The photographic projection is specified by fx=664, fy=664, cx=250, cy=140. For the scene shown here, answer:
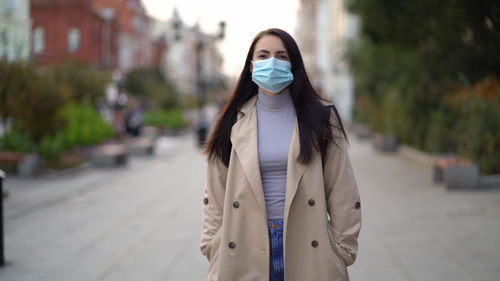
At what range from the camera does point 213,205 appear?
3287mm

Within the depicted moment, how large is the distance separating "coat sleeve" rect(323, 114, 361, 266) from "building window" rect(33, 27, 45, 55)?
49.1m

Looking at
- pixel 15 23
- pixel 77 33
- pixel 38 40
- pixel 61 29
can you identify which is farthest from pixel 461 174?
pixel 77 33

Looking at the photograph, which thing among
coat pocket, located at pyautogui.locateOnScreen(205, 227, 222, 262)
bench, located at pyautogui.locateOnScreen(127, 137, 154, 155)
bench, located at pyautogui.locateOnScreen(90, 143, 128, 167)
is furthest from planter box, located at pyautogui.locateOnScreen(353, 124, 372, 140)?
coat pocket, located at pyautogui.locateOnScreen(205, 227, 222, 262)

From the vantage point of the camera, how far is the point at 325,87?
6494cm

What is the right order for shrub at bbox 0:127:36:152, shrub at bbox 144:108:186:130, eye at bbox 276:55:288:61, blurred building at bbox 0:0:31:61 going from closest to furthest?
eye at bbox 276:55:288:61 → shrub at bbox 0:127:36:152 → blurred building at bbox 0:0:31:61 → shrub at bbox 144:108:186:130

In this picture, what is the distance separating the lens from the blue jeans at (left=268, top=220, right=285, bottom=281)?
3139mm

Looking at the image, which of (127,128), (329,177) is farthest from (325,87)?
(329,177)

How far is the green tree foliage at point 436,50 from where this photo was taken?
39.9 feet

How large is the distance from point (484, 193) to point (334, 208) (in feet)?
30.1

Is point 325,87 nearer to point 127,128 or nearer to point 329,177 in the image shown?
point 127,128

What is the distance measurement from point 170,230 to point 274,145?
5731mm

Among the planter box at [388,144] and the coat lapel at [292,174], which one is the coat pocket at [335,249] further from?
the planter box at [388,144]

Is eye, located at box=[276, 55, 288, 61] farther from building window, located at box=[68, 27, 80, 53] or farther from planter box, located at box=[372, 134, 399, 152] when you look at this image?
building window, located at box=[68, 27, 80, 53]

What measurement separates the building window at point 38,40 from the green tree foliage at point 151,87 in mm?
6652
